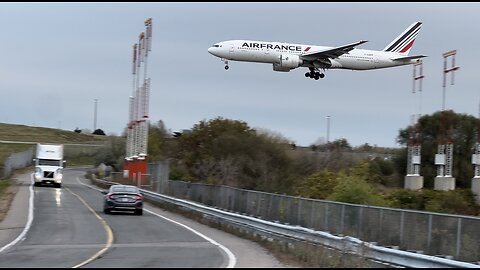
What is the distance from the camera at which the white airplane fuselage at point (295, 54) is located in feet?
117

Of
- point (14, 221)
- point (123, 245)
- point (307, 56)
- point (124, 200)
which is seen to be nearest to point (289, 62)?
point (307, 56)

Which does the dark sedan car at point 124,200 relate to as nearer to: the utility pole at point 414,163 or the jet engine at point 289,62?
the jet engine at point 289,62

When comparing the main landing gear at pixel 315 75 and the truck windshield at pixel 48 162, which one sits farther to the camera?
the truck windshield at pixel 48 162

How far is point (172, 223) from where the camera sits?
31047mm

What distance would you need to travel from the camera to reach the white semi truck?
6175 centimetres

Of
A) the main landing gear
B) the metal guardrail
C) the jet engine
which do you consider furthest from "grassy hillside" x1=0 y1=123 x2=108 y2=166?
the metal guardrail

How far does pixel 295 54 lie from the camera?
3569 cm

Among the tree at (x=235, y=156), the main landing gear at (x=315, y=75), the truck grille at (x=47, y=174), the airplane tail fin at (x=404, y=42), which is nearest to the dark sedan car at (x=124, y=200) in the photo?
the main landing gear at (x=315, y=75)

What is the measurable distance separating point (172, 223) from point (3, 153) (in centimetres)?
7911

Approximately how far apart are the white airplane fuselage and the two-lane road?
31.2ft

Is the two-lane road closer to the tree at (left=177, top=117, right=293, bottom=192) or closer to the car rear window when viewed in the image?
the car rear window

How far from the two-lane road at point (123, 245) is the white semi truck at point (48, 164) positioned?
26621 millimetres

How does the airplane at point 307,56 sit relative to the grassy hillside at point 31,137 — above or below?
above

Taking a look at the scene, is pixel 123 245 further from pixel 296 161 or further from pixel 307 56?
pixel 296 161
